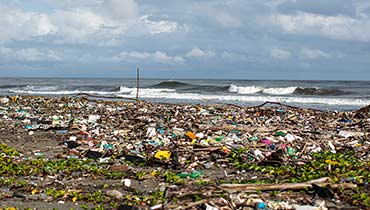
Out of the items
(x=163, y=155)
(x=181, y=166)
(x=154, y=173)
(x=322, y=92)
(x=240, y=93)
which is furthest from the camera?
(x=240, y=93)

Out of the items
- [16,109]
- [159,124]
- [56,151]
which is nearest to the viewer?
[56,151]

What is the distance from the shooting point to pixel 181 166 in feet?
21.6

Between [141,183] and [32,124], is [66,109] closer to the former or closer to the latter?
[32,124]

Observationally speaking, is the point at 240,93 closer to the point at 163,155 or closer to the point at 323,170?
the point at 163,155

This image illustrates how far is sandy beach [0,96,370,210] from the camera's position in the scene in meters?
4.80

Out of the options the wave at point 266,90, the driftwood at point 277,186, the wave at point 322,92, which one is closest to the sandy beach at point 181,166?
the driftwood at point 277,186

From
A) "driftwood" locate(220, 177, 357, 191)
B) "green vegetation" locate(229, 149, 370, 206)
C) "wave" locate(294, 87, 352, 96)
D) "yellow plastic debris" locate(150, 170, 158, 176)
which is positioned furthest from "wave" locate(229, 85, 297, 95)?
"driftwood" locate(220, 177, 357, 191)

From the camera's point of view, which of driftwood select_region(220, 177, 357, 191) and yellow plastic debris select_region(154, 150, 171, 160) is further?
yellow plastic debris select_region(154, 150, 171, 160)

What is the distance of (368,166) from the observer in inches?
250

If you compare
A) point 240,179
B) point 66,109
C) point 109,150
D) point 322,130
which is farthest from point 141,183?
point 66,109

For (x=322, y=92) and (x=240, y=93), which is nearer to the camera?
(x=322, y=92)

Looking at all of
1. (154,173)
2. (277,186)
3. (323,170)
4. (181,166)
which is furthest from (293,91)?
(277,186)

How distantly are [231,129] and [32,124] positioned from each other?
5.48m

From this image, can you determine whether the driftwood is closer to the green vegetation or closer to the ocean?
the green vegetation
